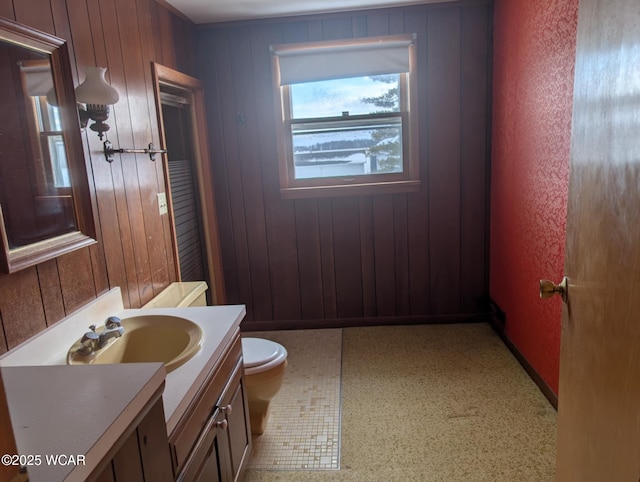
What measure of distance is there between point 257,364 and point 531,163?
5.73 feet

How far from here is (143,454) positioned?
917mm

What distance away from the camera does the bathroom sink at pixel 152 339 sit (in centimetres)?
154

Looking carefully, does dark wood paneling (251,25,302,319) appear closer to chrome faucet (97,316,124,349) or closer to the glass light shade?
the glass light shade

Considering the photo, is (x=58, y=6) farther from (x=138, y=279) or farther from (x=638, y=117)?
(x=638, y=117)

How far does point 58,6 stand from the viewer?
1597 millimetres

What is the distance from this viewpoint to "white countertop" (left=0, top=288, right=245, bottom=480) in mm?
1126

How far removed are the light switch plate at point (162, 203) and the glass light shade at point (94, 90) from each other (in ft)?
2.43

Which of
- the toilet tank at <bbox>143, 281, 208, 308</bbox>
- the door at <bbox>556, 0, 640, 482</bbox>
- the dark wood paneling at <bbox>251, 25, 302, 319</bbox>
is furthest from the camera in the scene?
the dark wood paneling at <bbox>251, 25, 302, 319</bbox>

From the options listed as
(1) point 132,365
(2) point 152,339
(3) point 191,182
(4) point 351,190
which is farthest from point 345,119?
(1) point 132,365

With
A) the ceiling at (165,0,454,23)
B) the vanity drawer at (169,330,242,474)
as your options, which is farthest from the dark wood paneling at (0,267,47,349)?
the ceiling at (165,0,454,23)

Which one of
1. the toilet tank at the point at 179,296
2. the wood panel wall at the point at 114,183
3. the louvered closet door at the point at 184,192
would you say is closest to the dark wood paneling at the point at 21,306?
the wood panel wall at the point at 114,183

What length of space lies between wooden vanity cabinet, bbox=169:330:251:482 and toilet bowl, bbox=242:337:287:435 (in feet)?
0.59

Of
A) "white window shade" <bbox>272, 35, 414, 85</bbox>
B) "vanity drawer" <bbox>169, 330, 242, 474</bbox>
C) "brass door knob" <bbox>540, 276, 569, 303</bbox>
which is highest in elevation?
"white window shade" <bbox>272, 35, 414, 85</bbox>

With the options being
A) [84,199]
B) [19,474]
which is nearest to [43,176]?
[84,199]
